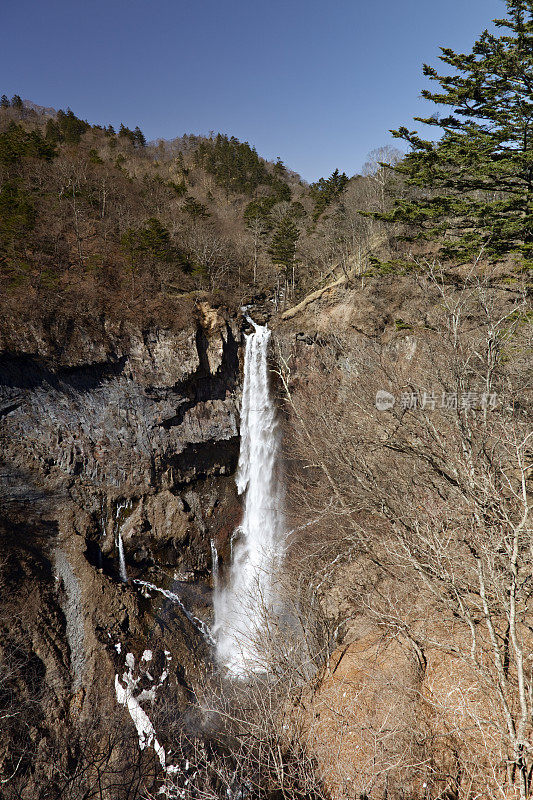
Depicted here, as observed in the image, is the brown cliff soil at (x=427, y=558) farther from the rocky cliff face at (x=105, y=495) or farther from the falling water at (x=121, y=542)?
the falling water at (x=121, y=542)

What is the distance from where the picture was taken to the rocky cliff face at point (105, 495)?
46.5 feet

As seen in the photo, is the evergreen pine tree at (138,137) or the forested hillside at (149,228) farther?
the evergreen pine tree at (138,137)

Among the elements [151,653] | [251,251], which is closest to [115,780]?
[151,653]

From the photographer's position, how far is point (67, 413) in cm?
1847

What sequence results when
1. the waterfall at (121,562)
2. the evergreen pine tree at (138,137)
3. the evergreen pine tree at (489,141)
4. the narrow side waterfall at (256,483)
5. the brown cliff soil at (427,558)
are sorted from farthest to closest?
the evergreen pine tree at (138,137), the narrow side waterfall at (256,483), the waterfall at (121,562), the evergreen pine tree at (489,141), the brown cliff soil at (427,558)

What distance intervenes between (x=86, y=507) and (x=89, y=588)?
13.2 feet

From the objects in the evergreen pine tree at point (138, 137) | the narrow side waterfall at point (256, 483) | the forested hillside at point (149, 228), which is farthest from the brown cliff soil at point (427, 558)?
the evergreen pine tree at point (138, 137)

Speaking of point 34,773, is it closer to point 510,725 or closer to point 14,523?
point 14,523

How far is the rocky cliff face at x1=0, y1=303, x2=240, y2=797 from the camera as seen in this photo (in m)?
14.2

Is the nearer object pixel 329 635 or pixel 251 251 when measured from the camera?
pixel 329 635

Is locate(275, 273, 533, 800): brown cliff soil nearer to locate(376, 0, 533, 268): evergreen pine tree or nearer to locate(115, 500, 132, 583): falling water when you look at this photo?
locate(376, 0, 533, 268): evergreen pine tree

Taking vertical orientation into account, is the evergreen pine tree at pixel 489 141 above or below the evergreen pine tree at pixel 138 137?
below

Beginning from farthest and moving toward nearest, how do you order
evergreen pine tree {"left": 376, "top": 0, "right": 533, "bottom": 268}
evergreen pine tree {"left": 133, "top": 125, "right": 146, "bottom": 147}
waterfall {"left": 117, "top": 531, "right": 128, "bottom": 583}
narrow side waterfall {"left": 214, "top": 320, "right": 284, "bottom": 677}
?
evergreen pine tree {"left": 133, "top": 125, "right": 146, "bottom": 147}
narrow side waterfall {"left": 214, "top": 320, "right": 284, "bottom": 677}
waterfall {"left": 117, "top": 531, "right": 128, "bottom": 583}
evergreen pine tree {"left": 376, "top": 0, "right": 533, "bottom": 268}

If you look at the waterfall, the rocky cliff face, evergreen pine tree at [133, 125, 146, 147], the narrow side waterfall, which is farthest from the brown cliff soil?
evergreen pine tree at [133, 125, 146, 147]
